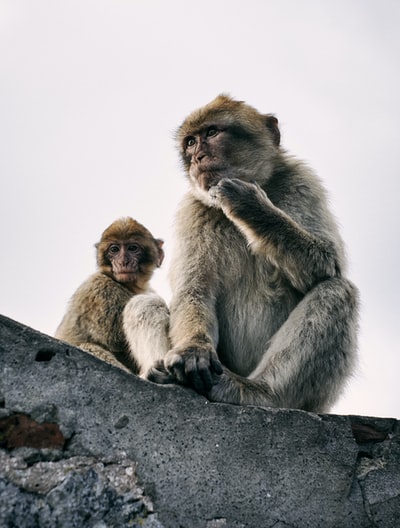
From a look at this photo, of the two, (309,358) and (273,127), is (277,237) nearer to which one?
(309,358)

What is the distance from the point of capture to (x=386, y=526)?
307cm

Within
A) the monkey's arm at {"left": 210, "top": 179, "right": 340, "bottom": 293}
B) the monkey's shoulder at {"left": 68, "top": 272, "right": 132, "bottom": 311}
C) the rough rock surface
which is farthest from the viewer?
the monkey's shoulder at {"left": 68, "top": 272, "right": 132, "bottom": 311}

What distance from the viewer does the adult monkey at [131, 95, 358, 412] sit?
3764 mm

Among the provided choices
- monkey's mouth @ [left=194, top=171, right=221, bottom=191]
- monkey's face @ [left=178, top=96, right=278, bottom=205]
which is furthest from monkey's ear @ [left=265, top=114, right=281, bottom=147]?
monkey's mouth @ [left=194, top=171, right=221, bottom=191]

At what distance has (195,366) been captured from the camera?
11.4 ft

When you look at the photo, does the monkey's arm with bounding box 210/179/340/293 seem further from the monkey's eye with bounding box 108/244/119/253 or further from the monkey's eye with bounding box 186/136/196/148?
the monkey's eye with bounding box 108/244/119/253

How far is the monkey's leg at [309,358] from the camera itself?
375cm

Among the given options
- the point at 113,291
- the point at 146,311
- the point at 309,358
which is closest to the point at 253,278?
the point at 146,311

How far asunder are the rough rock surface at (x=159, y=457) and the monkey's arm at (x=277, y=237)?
103 cm

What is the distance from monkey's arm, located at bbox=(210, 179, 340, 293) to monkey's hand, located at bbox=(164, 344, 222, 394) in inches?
28.8

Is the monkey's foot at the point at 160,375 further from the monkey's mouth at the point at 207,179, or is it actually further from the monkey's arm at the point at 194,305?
the monkey's mouth at the point at 207,179

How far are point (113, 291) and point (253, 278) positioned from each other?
193cm

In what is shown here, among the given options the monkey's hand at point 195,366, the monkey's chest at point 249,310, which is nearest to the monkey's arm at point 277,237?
the monkey's chest at point 249,310

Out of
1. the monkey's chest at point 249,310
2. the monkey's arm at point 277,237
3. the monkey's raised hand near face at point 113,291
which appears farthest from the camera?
the monkey's raised hand near face at point 113,291
